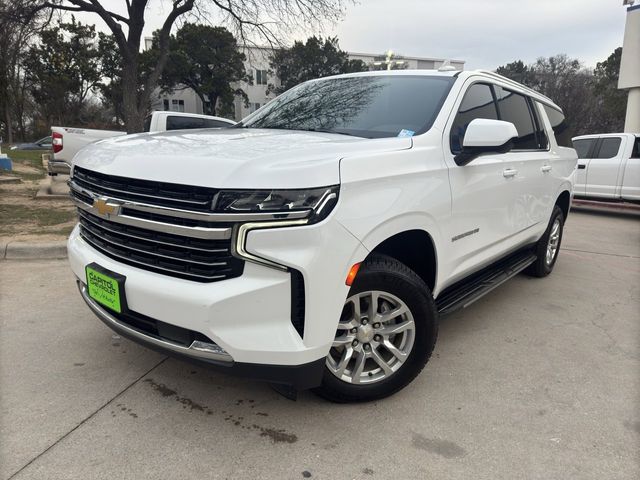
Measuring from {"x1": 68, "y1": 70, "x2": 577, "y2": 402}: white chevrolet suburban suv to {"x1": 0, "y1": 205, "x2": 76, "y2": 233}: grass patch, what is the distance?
446 centimetres

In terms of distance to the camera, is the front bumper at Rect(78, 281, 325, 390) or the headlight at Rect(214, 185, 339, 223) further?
the front bumper at Rect(78, 281, 325, 390)

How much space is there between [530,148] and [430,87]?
5.26 feet

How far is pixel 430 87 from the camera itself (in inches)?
129

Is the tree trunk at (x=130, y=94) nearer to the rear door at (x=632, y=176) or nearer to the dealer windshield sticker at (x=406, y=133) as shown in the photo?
the rear door at (x=632, y=176)

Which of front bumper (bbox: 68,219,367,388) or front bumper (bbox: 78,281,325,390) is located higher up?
front bumper (bbox: 68,219,367,388)

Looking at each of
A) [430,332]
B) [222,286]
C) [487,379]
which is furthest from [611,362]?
[222,286]

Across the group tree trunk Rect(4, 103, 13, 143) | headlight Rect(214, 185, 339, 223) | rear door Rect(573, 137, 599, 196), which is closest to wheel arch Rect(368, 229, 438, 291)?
headlight Rect(214, 185, 339, 223)

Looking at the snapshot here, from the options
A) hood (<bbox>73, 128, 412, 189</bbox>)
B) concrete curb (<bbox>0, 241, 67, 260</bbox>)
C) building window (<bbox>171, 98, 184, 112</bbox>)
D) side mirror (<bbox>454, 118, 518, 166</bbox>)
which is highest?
building window (<bbox>171, 98, 184, 112</bbox>)

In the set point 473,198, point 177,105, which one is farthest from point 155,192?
point 177,105

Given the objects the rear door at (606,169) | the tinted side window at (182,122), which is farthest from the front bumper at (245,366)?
the rear door at (606,169)

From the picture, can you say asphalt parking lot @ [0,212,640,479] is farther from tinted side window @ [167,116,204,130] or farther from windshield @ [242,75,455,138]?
tinted side window @ [167,116,204,130]

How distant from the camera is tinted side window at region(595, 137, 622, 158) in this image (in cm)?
1080

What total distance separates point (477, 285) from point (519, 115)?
1.74 meters

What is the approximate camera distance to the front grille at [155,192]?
203 cm
